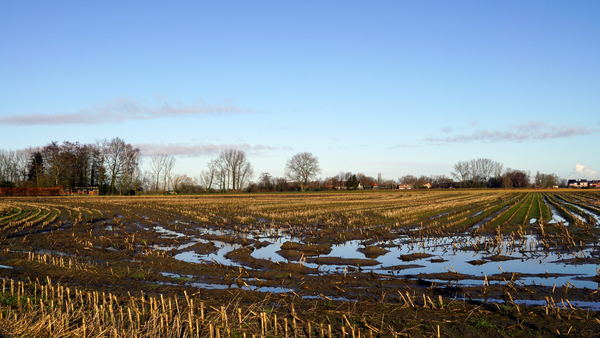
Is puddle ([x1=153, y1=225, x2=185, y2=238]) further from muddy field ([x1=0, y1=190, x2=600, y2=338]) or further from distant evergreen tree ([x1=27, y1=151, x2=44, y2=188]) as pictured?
distant evergreen tree ([x1=27, y1=151, x2=44, y2=188])

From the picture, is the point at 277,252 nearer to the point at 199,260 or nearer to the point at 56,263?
the point at 199,260

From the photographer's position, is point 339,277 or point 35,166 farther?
point 35,166

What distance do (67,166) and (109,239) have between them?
75.4m

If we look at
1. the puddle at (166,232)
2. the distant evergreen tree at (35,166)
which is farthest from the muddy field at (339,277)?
the distant evergreen tree at (35,166)

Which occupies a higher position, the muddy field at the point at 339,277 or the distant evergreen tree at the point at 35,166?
the distant evergreen tree at the point at 35,166

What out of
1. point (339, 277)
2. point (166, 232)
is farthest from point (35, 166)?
point (339, 277)

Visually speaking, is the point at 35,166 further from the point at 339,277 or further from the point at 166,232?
the point at 339,277

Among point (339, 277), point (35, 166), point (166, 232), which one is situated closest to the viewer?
point (339, 277)

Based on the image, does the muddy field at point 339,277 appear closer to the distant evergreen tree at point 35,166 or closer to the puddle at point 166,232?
the puddle at point 166,232

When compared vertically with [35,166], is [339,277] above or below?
below

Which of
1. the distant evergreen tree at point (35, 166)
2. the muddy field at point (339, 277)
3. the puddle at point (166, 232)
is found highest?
the distant evergreen tree at point (35, 166)

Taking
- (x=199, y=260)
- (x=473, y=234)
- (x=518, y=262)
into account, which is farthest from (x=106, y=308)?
(x=473, y=234)

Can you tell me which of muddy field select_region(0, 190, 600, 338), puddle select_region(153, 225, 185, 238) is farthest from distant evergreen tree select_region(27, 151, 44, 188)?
puddle select_region(153, 225, 185, 238)

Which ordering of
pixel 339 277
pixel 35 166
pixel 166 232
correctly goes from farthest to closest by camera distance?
1. pixel 35 166
2. pixel 166 232
3. pixel 339 277
